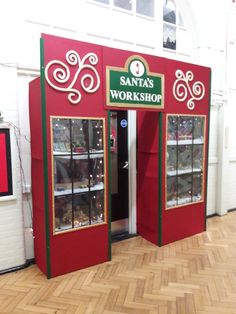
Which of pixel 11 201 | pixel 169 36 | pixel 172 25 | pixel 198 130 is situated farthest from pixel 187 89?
pixel 11 201

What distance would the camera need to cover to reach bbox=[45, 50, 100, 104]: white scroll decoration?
2.62 metres

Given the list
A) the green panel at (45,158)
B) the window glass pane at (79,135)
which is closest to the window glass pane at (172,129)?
the window glass pane at (79,135)

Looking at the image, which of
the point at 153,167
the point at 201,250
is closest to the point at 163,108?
the point at 153,167

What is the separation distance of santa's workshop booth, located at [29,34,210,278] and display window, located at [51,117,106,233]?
0.4 inches

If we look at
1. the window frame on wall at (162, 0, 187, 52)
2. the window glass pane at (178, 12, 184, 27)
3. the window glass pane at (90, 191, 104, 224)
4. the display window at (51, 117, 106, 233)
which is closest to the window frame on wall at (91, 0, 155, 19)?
the window frame on wall at (162, 0, 187, 52)

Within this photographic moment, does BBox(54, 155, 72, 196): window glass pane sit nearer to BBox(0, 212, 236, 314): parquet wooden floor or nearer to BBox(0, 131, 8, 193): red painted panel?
BBox(0, 131, 8, 193): red painted panel

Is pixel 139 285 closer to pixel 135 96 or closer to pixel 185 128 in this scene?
pixel 135 96

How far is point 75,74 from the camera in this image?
2.74m

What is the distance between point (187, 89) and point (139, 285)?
2.59 metres

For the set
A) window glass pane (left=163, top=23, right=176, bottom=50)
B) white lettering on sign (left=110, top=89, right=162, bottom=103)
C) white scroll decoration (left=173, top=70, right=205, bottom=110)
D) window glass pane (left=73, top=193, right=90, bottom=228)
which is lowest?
window glass pane (left=73, top=193, right=90, bottom=228)

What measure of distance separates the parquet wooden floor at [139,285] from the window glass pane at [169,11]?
3.51 m

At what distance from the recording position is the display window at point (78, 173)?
2859 millimetres

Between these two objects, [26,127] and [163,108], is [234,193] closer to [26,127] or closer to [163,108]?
[163,108]

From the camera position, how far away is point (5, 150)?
2.86m
